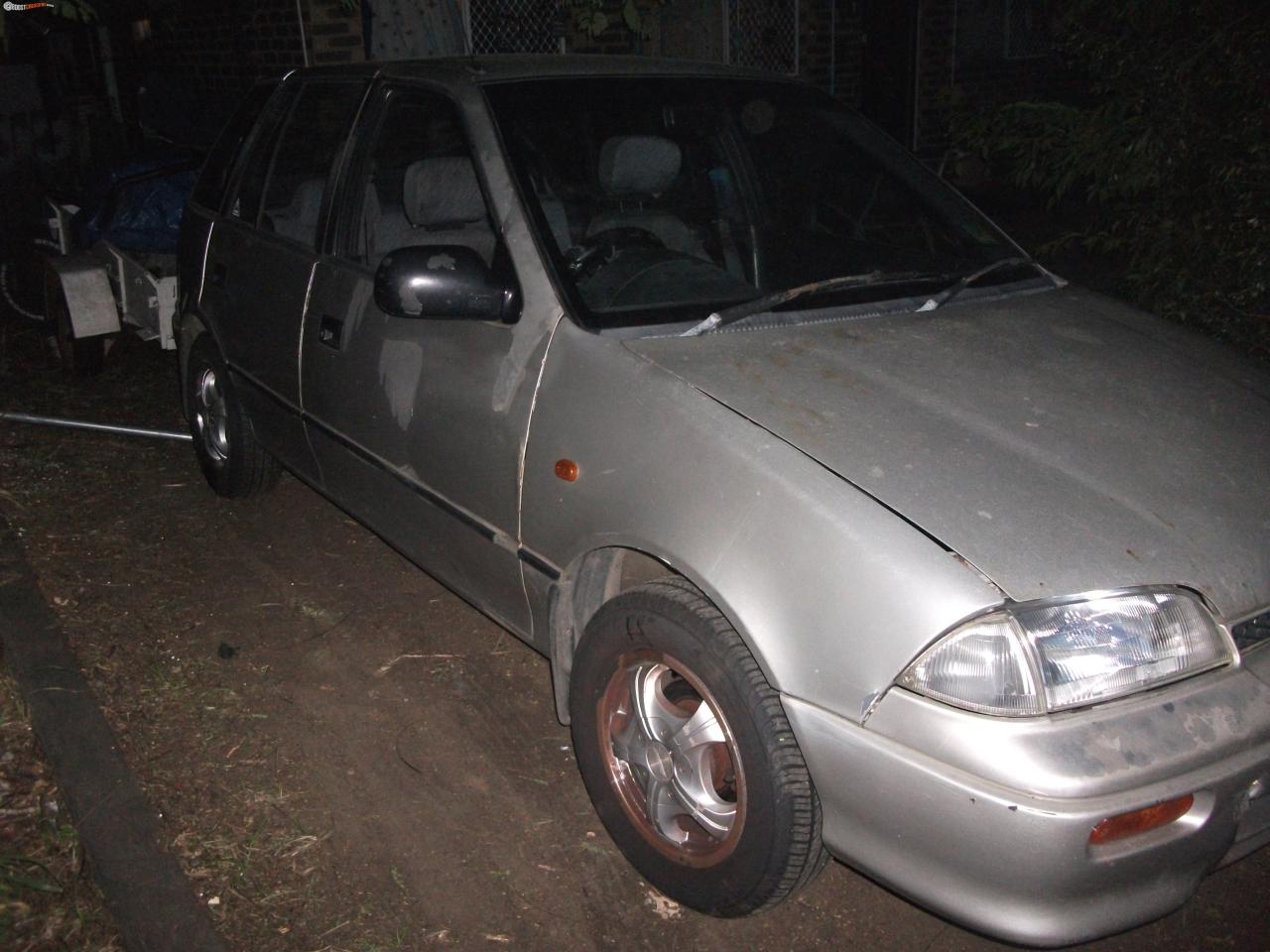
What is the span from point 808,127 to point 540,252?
124 centimetres

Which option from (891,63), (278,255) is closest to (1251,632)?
(278,255)

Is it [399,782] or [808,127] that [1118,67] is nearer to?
[808,127]

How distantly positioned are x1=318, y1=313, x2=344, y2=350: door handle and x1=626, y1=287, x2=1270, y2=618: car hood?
4.17 ft

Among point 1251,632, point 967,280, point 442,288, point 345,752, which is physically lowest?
point 345,752

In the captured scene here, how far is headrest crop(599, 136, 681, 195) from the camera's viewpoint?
3.29 m

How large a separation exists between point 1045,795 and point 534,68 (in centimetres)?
253

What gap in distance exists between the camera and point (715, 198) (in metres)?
3.50

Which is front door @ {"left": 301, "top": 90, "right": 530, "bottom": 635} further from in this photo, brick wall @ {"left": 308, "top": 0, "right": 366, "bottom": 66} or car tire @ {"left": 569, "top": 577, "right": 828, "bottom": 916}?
brick wall @ {"left": 308, "top": 0, "right": 366, "bottom": 66}

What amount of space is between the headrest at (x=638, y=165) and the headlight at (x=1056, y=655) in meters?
1.80

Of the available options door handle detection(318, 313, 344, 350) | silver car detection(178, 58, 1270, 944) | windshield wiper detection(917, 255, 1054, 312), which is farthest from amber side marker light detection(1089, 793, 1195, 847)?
door handle detection(318, 313, 344, 350)

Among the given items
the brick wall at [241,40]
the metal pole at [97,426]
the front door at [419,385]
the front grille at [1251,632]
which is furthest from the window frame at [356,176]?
the brick wall at [241,40]

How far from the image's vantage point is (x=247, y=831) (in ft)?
9.78

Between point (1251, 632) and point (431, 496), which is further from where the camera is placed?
point (431, 496)

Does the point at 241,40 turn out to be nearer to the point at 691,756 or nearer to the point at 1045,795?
the point at 691,756
